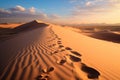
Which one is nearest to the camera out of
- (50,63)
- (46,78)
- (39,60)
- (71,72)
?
(46,78)

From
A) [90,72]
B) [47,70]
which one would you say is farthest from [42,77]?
[90,72]

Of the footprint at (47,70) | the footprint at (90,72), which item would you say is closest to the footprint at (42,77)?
the footprint at (47,70)

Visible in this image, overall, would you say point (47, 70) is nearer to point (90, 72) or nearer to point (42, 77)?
point (42, 77)

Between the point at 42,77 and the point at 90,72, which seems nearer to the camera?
the point at 42,77

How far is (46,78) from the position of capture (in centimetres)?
327

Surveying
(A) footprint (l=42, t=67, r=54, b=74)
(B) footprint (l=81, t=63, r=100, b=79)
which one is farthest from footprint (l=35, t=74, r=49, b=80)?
(B) footprint (l=81, t=63, r=100, b=79)

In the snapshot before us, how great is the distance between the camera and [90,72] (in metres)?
3.63

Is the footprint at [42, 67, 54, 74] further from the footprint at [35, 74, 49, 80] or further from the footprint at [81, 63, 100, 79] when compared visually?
the footprint at [81, 63, 100, 79]

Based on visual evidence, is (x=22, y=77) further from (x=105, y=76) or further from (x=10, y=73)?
(x=105, y=76)

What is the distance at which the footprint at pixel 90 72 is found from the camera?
3397 millimetres

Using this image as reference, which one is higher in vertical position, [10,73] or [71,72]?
[71,72]

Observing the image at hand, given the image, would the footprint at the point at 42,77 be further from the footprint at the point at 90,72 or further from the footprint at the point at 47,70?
the footprint at the point at 90,72

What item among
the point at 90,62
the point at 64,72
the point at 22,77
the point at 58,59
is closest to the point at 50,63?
the point at 58,59

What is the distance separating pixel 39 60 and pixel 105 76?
2.19 meters
